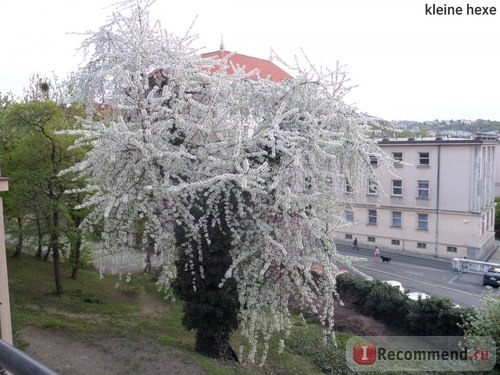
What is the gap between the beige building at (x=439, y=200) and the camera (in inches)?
1073

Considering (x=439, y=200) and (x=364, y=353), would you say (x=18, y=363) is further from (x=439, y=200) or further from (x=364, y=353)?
(x=439, y=200)

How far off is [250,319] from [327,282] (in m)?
1.60

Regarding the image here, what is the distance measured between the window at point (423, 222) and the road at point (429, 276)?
1.93 m

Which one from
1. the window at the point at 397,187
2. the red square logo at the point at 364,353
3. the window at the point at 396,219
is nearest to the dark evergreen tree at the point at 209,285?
the red square logo at the point at 364,353

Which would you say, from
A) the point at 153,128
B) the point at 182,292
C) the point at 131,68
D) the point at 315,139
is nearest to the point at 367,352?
A: the point at 182,292

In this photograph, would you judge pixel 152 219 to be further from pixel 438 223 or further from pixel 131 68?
pixel 438 223

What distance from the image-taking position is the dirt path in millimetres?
8023

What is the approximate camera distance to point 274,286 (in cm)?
815

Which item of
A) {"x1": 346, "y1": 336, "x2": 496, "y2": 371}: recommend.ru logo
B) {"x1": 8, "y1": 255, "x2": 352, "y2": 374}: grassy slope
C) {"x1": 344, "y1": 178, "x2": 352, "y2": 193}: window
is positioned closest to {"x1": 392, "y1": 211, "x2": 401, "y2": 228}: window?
{"x1": 346, "y1": 336, "x2": 496, "y2": 371}: recommend.ru logo

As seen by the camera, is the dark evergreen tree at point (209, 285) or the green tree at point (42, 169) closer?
the dark evergreen tree at point (209, 285)

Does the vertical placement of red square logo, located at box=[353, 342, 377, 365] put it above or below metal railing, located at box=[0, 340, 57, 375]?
below

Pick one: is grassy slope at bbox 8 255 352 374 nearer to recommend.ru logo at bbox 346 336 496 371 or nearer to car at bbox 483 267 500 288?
recommend.ru logo at bbox 346 336 496 371

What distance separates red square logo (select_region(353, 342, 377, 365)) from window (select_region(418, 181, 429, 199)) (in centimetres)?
1811

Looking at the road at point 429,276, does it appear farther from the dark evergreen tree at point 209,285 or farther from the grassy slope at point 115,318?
the dark evergreen tree at point 209,285
